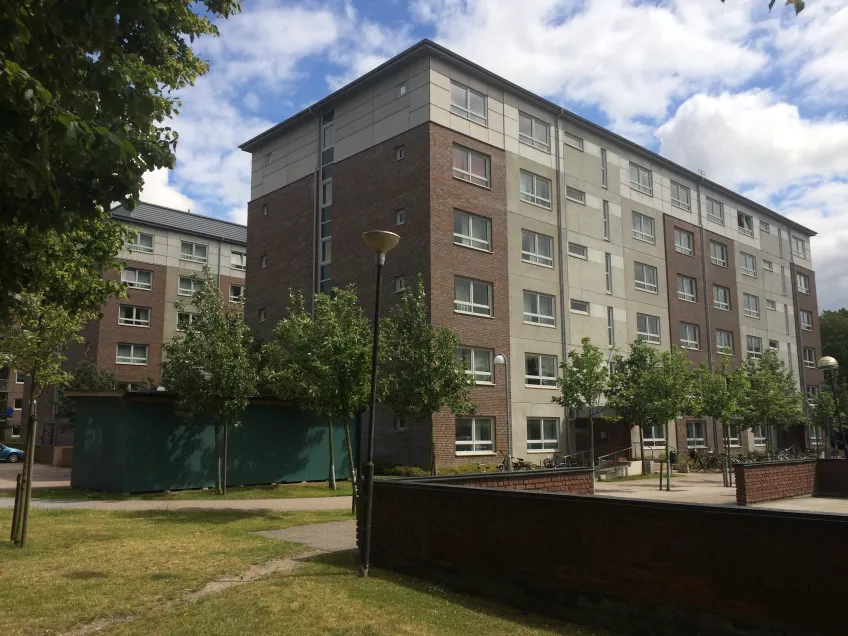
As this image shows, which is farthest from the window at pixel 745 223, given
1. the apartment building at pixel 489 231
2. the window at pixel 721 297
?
the apartment building at pixel 489 231

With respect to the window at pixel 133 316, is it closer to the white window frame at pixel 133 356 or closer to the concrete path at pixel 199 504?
the white window frame at pixel 133 356

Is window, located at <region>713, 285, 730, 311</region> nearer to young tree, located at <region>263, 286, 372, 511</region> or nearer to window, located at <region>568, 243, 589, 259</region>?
window, located at <region>568, 243, 589, 259</region>

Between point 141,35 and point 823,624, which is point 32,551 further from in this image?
point 823,624

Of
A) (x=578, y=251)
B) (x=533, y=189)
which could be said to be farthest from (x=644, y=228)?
(x=533, y=189)

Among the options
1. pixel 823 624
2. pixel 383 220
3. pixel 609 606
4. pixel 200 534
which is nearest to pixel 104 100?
pixel 609 606

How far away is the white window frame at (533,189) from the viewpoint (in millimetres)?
34031

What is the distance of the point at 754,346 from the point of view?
49625 millimetres

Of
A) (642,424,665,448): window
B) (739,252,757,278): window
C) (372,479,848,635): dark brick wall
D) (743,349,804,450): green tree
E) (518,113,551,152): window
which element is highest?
(518,113,551,152): window

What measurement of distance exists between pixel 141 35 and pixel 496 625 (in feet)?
33.9

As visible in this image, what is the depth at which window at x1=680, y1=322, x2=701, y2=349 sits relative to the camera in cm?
4272

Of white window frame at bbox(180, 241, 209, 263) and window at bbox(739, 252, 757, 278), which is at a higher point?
white window frame at bbox(180, 241, 209, 263)

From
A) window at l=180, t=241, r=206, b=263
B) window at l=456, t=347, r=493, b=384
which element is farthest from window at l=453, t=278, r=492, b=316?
window at l=180, t=241, r=206, b=263

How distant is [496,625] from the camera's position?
7164 mm

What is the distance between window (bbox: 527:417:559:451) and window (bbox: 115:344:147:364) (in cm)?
3025
